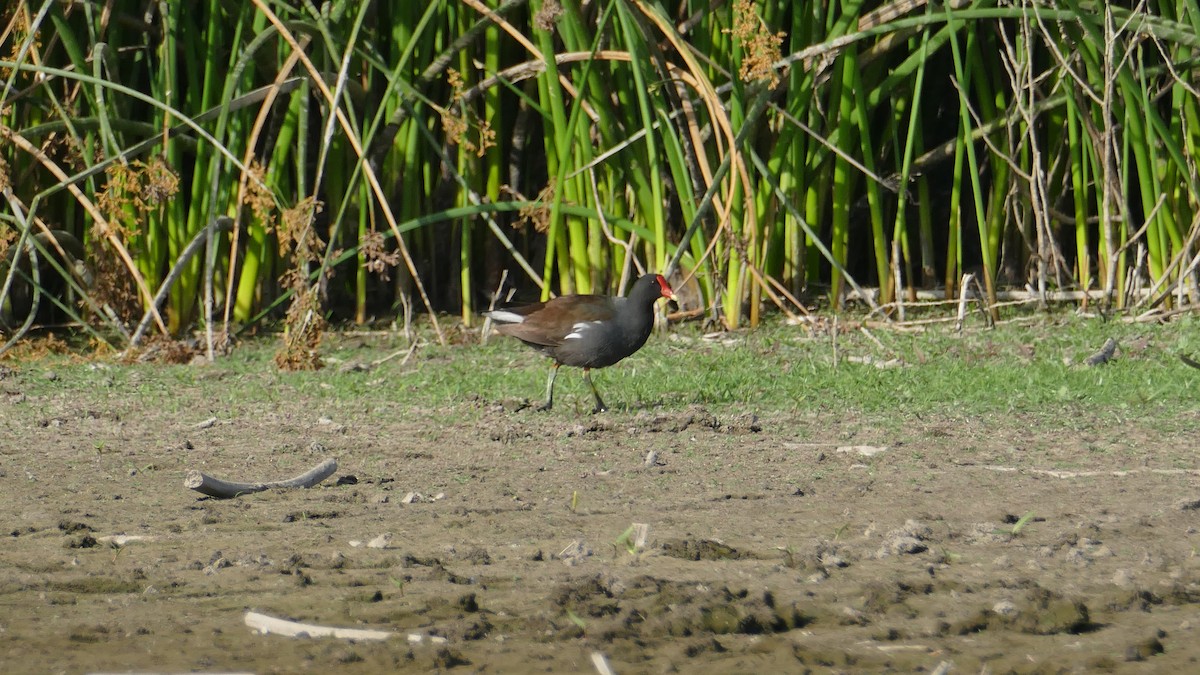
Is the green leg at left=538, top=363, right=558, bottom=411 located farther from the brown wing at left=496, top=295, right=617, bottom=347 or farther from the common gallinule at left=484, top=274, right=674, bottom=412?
the brown wing at left=496, top=295, right=617, bottom=347

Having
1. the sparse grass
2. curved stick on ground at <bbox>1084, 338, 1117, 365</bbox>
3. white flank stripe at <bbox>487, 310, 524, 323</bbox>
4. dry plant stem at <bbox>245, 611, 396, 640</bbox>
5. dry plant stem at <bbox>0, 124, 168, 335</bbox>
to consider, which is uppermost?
dry plant stem at <bbox>0, 124, 168, 335</bbox>

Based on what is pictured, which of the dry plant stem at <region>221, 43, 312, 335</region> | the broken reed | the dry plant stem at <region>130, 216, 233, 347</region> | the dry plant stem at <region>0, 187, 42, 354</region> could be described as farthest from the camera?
the dry plant stem at <region>130, 216, 233, 347</region>

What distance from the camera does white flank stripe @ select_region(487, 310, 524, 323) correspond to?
5.77 m

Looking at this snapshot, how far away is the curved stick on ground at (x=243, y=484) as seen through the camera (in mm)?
3719

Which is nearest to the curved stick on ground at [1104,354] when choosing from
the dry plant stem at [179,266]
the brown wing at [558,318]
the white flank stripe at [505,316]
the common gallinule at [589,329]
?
the common gallinule at [589,329]

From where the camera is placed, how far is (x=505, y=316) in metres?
5.87

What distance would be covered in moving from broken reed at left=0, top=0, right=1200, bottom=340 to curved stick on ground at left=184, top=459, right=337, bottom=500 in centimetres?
201

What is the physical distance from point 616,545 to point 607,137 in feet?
12.3

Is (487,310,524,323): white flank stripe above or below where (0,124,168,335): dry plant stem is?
below

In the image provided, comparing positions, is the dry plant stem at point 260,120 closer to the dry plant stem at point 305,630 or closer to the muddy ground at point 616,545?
the muddy ground at point 616,545

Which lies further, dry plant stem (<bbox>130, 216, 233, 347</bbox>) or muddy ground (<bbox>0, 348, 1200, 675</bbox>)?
dry plant stem (<bbox>130, 216, 233, 347</bbox>)

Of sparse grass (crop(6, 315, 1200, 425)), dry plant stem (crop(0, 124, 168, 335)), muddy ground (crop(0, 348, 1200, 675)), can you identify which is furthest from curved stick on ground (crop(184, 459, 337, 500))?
dry plant stem (crop(0, 124, 168, 335))

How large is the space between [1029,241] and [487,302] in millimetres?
2771

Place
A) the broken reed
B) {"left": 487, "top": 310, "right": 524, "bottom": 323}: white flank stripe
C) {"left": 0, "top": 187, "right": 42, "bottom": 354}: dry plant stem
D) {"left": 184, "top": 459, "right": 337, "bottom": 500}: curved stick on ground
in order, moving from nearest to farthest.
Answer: {"left": 184, "top": 459, "right": 337, "bottom": 500}: curved stick on ground
{"left": 487, "top": 310, "right": 524, "bottom": 323}: white flank stripe
{"left": 0, "top": 187, "right": 42, "bottom": 354}: dry plant stem
the broken reed
